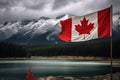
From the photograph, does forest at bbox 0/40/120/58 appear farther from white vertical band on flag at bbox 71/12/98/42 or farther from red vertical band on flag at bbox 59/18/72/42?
white vertical band on flag at bbox 71/12/98/42

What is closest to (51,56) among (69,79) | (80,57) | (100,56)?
(80,57)

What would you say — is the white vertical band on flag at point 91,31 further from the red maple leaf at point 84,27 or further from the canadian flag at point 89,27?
the red maple leaf at point 84,27

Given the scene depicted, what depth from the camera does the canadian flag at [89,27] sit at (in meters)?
9.75

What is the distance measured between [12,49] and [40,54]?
5565 cm

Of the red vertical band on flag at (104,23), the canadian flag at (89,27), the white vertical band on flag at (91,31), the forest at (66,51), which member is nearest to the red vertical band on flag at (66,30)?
the canadian flag at (89,27)

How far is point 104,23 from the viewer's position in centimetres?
979

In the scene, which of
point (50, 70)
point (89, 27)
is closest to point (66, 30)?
point (89, 27)

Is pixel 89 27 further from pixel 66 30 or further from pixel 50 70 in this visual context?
pixel 50 70

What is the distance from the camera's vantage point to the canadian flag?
32.0 ft

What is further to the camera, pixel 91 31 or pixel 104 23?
pixel 91 31

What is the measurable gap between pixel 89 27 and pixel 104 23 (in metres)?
0.62

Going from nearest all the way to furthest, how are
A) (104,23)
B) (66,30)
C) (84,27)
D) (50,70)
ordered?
(104,23), (84,27), (66,30), (50,70)

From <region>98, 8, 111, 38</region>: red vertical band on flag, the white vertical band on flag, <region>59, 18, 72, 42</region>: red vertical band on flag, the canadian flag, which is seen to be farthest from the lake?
<region>98, 8, 111, 38</region>: red vertical band on flag

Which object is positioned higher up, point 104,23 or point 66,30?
point 104,23
